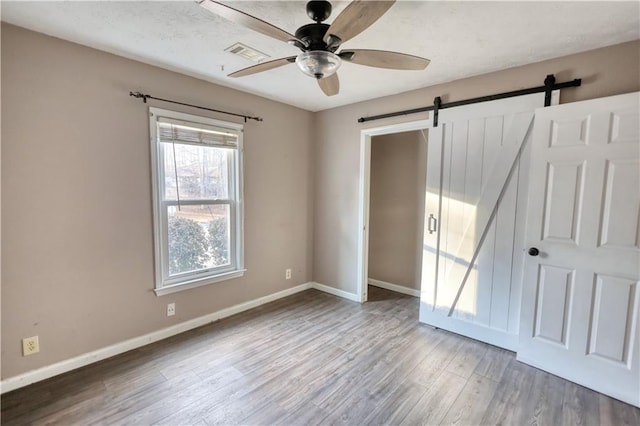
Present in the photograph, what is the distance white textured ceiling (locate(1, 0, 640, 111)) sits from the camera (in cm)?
174

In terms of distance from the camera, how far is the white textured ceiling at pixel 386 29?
5.72ft

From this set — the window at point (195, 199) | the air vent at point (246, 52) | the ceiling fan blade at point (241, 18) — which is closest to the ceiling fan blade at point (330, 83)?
the ceiling fan blade at point (241, 18)

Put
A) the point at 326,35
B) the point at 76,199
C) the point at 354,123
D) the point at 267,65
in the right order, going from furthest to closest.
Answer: the point at 354,123
the point at 76,199
the point at 267,65
the point at 326,35

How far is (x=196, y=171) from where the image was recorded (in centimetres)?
294

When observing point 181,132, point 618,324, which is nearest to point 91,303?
point 181,132

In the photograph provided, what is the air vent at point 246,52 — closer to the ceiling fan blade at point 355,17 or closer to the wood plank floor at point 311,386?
the ceiling fan blade at point 355,17

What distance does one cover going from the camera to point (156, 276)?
2699 mm

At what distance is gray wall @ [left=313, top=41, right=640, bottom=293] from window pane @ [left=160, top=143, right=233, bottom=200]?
1.42 m

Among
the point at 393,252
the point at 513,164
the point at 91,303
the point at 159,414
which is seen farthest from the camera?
the point at 393,252

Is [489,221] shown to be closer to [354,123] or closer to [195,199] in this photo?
[354,123]

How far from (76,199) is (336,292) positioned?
9.87 ft

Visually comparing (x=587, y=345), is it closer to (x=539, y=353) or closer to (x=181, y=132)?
(x=539, y=353)

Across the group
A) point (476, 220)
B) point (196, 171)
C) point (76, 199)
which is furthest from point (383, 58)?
point (76, 199)

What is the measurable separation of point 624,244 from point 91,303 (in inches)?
157
